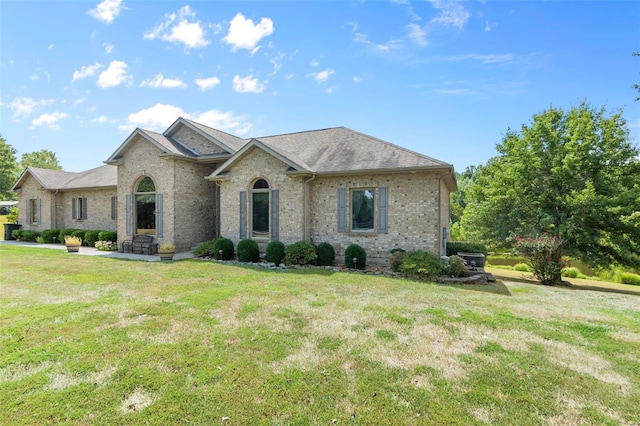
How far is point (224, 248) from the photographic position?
13523 millimetres

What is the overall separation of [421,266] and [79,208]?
22.6m

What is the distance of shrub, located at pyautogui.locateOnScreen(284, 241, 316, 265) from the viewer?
12164 mm

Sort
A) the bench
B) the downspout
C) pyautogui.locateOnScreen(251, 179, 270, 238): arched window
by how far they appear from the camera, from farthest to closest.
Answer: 1. the bench
2. pyautogui.locateOnScreen(251, 179, 270, 238): arched window
3. the downspout

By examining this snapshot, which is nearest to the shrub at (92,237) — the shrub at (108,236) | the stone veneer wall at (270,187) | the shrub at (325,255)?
the shrub at (108,236)

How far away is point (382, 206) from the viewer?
12273 mm

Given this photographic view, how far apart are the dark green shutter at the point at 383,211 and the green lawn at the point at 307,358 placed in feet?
15.7

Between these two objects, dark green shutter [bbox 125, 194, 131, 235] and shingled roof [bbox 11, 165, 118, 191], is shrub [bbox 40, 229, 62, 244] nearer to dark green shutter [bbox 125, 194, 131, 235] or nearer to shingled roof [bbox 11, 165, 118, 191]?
shingled roof [bbox 11, 165, 118, 191]

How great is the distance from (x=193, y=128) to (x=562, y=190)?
19406mm

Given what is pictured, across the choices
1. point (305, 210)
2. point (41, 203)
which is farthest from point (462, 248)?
point (41, 203)

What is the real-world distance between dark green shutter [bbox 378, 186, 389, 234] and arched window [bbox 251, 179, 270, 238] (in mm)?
4969

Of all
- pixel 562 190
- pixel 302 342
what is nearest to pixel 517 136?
pixel 562 190

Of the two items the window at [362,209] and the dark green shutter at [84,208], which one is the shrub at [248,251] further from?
the dark green shutter at [84,208]

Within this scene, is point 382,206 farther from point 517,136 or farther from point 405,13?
point 517,136

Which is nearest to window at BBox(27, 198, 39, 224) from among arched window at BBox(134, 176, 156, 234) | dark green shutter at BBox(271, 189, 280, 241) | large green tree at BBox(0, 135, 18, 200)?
arched window at BBox(134, 176, 156, 234)
